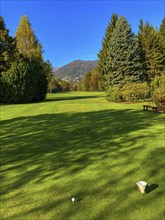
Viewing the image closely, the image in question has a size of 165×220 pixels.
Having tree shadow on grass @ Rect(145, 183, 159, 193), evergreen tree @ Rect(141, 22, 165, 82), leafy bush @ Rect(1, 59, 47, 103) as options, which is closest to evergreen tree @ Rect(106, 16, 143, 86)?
evergreen tree @ Rect(141, 22, 165, 82)

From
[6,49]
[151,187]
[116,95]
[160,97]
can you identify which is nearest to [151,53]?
[116,95]

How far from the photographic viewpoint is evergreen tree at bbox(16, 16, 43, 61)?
36.4 meters

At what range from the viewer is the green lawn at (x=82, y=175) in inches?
142

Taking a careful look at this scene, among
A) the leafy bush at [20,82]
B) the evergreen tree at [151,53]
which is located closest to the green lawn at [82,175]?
the leafy bush at [20,82]

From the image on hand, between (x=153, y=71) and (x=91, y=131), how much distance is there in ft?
93.5

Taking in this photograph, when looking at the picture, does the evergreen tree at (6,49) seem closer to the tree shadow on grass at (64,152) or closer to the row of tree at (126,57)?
the row of tree at (126,57)

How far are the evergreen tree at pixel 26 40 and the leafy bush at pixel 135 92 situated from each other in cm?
1779

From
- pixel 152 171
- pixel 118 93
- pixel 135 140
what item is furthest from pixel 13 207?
pixel 118 93

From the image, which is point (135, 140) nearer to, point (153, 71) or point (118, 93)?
point (118, 93)

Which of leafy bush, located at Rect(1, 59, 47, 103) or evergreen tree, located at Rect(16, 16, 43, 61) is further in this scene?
evergreen tree, located at Rect(16, 16, 43, 61)

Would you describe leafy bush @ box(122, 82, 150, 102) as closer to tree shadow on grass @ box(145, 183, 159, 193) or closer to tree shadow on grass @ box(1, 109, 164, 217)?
tree shadow on grass @ box(1, 109, 164, 217)

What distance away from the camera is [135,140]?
7523 mm

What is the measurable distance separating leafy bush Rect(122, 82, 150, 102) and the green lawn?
653 inches

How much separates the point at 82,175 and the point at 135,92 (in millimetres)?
21247
